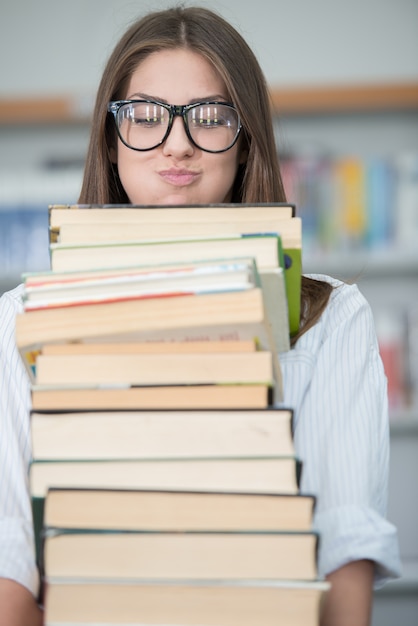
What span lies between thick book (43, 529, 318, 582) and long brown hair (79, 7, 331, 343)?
0.55 m

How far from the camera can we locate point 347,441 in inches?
44.1

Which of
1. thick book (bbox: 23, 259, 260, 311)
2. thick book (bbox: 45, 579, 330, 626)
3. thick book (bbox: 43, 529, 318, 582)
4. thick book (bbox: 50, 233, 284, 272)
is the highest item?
thick book (bbox: 50, 233, 284, 272)

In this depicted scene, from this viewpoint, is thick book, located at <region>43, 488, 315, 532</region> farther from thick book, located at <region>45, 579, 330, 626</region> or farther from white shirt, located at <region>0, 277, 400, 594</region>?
white shirt, located at <region>0, 277, 400, 594</region>

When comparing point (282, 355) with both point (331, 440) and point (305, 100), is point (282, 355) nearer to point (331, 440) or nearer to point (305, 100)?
point (331, 440)

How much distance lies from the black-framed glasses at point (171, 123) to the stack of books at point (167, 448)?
0.40 m

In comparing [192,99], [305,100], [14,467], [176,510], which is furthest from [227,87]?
[305,100]

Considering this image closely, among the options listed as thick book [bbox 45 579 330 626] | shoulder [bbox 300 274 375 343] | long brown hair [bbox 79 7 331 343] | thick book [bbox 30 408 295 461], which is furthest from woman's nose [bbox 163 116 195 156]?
thick book [bbox 45 579 330 626]

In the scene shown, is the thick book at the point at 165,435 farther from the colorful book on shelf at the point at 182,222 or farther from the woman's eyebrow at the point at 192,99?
the woman's eyebrow at the point at 192,99

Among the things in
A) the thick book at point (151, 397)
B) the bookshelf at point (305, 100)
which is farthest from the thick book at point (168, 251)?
the bookshelf at point (305, 100)

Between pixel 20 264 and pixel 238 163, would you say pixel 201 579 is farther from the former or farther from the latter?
pixel 20 264

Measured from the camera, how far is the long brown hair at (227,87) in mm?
1399

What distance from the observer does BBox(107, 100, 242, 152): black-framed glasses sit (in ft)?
4.25

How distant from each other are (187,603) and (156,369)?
0.21 meters

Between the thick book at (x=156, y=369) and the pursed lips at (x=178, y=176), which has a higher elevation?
the pursed lips at (x=178, y=176)
